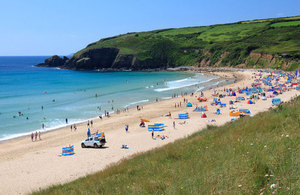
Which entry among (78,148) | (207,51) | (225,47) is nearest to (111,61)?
(207,51)

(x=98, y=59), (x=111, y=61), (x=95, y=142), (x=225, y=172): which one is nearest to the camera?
(x=225, y=172)

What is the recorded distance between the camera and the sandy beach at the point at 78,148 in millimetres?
15773

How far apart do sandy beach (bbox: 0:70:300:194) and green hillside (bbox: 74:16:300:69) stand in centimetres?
5866

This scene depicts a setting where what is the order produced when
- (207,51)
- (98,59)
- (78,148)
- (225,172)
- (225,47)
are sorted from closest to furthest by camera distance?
(225,172)
(78,148)
(225,47)
(207,51)
(98,59)

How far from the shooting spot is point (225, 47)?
110m

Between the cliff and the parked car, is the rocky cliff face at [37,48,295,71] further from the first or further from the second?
the parked car

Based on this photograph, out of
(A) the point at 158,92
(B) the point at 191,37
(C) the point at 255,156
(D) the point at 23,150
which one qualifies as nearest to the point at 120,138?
(D) the point at 23,150

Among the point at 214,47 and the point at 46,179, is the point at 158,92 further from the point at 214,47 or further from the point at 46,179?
the point at 214,47

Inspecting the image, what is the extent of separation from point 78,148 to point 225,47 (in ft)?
327

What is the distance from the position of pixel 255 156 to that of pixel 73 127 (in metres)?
27.7

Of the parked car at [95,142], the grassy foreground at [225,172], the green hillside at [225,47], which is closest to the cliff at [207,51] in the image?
the green hillside at [225,47]

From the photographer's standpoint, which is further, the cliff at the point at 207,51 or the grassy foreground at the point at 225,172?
the cliff at the point at 207,51

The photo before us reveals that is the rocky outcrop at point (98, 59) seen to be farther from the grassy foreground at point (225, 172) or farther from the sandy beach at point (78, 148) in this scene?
the grassy foreground at point (225, 172)

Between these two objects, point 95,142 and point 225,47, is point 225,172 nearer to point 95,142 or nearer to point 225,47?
point 95,142
